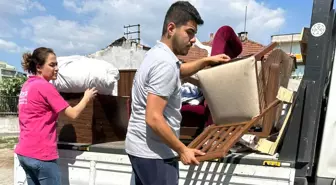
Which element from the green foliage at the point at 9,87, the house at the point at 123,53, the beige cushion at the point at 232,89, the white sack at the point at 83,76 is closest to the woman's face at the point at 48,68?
the white sack at the point at 83,76

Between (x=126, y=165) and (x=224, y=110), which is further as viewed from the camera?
(x=126, y=165)

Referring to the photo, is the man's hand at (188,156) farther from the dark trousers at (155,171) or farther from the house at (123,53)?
the house at (123,53)

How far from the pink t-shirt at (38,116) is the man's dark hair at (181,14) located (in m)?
1.07

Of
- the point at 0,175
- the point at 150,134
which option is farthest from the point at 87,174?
the point at 0,175

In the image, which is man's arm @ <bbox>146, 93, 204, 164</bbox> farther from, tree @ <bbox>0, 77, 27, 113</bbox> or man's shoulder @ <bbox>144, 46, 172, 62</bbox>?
tree @ <bbox>0, 77, 27, 113</bbox>

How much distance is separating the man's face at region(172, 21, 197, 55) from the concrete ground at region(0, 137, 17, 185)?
542cm

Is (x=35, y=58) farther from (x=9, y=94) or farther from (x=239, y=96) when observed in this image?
(x=9, y=94)

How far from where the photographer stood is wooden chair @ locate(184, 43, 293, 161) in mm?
2111

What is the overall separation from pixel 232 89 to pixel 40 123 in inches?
53.1

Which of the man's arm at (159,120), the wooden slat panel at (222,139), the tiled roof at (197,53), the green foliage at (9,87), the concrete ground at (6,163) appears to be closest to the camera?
the man's arm at (159,120)

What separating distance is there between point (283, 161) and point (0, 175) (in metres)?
6.23

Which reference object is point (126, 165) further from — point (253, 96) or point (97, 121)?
point (253, 96)

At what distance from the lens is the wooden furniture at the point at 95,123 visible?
9.34ft

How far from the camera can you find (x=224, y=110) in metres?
2.30
